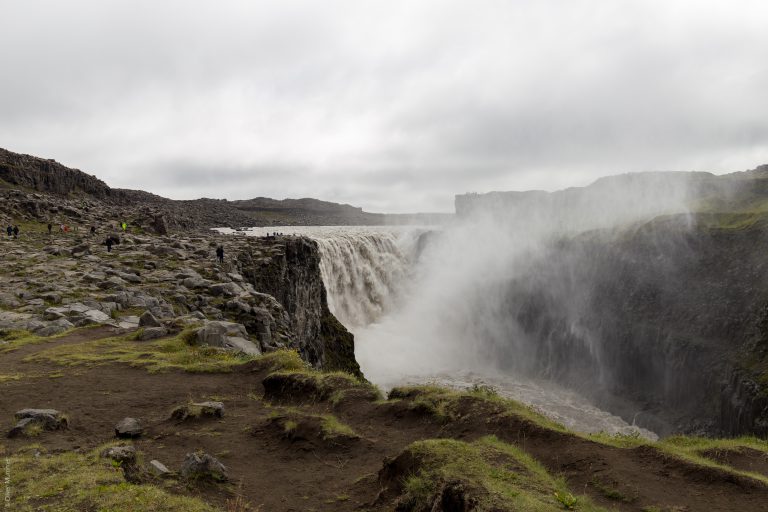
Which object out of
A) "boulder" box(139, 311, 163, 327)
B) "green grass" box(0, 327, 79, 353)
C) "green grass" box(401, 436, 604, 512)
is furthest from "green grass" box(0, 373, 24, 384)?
"green grass" box(401, 436, 604, 512)

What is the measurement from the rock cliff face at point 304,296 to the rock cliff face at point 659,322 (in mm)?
33202

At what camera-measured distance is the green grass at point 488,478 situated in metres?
6.50

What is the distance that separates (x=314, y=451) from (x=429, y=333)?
63618mm

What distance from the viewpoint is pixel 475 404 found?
37.3 ft

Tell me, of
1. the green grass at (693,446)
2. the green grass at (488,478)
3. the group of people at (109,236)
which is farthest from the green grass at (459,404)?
the group of people at (109,236)

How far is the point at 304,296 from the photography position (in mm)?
40312

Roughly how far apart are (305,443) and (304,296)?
30527mm

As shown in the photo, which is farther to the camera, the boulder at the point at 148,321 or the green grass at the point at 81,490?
the boulder at the point at 148,321

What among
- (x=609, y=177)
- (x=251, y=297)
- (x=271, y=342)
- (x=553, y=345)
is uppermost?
(x=609, y=177)

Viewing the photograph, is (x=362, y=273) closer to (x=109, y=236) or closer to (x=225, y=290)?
(x=109, y=236)

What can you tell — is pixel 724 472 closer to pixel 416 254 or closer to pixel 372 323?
pixel 372 323

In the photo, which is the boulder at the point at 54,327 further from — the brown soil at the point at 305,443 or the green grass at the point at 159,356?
the brown soil at the point at 305,443

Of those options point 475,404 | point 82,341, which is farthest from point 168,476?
point 82,341

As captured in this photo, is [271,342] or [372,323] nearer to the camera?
[271,342]
